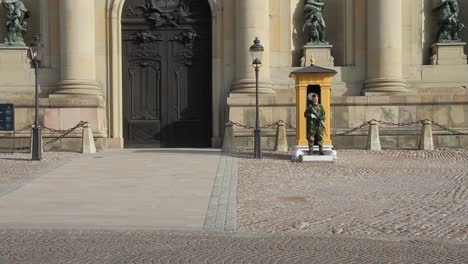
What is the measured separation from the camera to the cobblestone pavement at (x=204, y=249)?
8.18 metres

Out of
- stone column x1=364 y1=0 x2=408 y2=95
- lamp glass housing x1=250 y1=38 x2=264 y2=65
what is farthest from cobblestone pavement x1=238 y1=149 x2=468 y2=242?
stone column x1=364 y1=0 x2=408 y2=95

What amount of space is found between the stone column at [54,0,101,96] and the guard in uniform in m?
9.41

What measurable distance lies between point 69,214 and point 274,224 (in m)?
3.34

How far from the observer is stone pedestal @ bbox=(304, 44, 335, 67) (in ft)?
89.5

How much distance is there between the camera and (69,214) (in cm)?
1128

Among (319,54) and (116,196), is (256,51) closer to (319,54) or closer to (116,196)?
(319,54)

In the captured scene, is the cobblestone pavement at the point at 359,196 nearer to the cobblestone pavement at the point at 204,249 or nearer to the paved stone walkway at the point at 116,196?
the cobblestone pavement at the point at 204,249

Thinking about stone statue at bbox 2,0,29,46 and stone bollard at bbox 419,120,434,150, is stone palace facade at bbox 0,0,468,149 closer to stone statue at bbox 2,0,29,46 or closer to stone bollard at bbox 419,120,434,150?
stone statue at bbox 2,0,29,46

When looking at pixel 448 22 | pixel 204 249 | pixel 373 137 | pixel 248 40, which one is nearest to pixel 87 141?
pixel 248 40

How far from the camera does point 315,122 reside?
65.2 feet

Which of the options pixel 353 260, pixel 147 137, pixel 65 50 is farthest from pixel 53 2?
pixel 353 260

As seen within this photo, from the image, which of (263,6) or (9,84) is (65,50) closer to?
(9,84)

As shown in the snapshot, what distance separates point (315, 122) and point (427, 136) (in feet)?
18.6

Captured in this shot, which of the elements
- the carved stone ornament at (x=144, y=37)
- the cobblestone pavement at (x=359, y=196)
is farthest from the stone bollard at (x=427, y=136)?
the carved stone ornament at (x=144, y=37)
